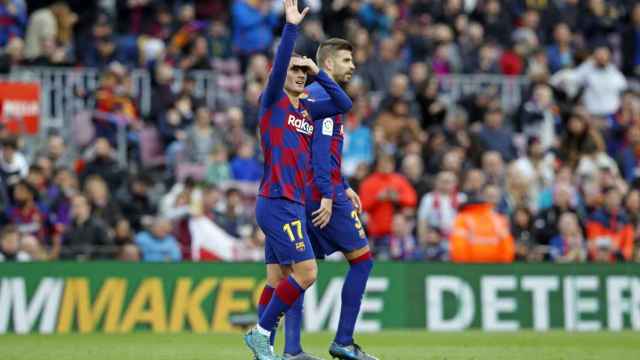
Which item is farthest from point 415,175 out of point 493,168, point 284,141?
point 284,141

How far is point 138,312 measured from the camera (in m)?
19.9

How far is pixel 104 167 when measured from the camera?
866 inches

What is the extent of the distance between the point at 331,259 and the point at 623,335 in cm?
452

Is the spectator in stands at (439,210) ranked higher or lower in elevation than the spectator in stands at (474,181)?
lower

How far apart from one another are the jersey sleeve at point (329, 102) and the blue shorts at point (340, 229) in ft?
2.62

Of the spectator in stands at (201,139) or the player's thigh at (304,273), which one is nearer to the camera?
the player's thigh at (304,273)

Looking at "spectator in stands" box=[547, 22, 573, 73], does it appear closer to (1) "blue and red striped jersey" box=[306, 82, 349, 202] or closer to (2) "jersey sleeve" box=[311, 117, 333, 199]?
(1) "blue and red striped jersey" box=[306, 82, 349, 202]

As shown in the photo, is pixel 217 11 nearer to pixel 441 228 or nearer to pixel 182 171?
pixel 182 171

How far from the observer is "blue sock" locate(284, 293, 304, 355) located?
12711 millimetres

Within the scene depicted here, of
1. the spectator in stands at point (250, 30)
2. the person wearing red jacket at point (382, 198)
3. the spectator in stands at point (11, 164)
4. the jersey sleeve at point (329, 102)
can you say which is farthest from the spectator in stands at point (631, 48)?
the jersey sleeve at point (329, 102)

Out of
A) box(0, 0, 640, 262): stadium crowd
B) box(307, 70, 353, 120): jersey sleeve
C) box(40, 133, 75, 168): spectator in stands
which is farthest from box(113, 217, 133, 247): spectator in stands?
box(307, 70, 353, 120): jersey sleeve

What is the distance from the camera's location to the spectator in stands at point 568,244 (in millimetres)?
21578

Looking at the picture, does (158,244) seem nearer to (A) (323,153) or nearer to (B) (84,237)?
(B) (84,237)

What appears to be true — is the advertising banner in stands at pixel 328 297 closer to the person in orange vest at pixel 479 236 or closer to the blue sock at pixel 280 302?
the person in orange vest at pixel 479 236
